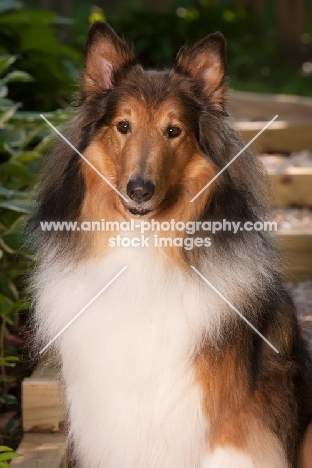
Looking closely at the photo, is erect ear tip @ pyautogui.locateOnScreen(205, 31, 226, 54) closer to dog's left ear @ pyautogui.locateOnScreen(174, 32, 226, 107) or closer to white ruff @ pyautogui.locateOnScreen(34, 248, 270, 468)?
dog's left ear @ pyautogui.locateOnScreen(174, 32, 226, 107)

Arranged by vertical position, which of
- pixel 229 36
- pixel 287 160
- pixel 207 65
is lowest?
pixel 229 36

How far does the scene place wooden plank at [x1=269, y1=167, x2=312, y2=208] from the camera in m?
5.66

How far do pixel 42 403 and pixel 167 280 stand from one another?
1073mm

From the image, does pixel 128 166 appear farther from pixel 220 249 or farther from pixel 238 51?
pixel 238 51

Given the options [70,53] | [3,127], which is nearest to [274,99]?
[70,53]

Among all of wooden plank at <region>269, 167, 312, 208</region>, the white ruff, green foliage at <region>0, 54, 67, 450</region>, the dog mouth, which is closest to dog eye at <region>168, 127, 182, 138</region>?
the dog mouth

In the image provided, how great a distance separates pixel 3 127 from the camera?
4.88 metres

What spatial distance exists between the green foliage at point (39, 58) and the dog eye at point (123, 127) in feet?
10.6

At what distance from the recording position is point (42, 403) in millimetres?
3715

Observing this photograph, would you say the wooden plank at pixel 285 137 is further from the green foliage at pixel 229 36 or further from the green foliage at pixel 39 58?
the green foliage at pixel 229 36

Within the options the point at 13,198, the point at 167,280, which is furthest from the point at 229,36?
the point at 167,280

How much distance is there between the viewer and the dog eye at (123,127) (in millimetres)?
2977

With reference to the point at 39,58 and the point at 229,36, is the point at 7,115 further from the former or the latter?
the point at 229,36

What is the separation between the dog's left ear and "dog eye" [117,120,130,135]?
298mm
